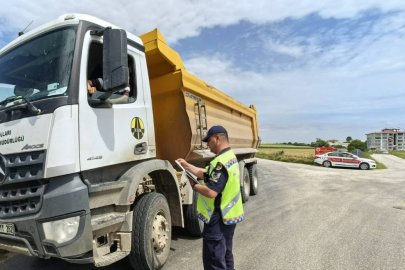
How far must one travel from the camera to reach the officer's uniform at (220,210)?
2.40 m

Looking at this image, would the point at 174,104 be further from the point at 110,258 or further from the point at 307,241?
the point at 307,241

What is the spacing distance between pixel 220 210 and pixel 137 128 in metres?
1.30

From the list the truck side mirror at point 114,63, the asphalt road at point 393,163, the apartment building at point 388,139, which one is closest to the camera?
the truck side mirror at point 114,63

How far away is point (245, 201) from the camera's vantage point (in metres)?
7.67

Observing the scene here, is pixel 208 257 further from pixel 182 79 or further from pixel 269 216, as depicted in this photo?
pixel 269 216

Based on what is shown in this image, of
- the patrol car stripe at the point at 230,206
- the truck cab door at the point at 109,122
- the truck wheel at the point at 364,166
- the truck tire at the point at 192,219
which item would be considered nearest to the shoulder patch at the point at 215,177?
the patrol car stripe at the point at 230,206

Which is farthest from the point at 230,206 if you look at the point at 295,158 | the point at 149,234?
the point at 295,158

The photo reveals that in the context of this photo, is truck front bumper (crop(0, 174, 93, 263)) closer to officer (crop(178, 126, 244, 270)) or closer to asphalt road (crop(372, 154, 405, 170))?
officer (crop(178, 126, 244, 270))

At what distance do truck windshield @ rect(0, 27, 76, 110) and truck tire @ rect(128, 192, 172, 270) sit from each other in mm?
1450

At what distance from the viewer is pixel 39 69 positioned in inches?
103

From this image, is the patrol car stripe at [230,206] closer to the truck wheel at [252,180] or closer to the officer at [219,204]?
the officer at [219,204]

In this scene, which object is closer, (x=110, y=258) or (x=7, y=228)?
Answer: (x=7, y=228)

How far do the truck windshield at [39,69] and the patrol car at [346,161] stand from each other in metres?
25.0

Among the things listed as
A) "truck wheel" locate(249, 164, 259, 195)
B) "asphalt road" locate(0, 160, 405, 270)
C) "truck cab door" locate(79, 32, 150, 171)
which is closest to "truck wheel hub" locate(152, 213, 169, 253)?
"asphalt road" locate(0, 160, 405, 270)
